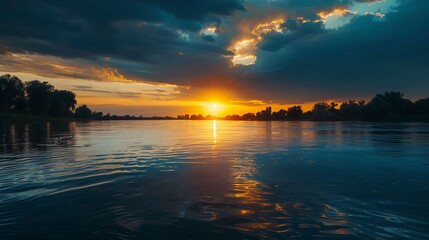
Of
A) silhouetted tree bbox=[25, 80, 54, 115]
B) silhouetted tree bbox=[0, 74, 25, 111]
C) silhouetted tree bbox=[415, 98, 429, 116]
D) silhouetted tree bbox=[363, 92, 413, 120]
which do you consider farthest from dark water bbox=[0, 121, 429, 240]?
silhouetted tree bbox=[415, 98, 429, 116]

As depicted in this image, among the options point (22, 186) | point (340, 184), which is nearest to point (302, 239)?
point (340, 184)

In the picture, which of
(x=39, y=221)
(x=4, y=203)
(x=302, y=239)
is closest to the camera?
(x=302, y=239)

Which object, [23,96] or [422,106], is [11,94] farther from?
[422,106]

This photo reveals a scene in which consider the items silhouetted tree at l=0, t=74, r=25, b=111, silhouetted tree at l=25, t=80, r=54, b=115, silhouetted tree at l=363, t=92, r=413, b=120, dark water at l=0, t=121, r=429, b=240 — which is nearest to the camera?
dark water at l=0, t=121, r=429, b=240

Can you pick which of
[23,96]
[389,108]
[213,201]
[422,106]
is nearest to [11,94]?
[23,96]

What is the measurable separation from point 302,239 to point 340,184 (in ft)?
22.9

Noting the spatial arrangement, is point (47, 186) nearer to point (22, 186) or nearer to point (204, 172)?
point (22, 186)

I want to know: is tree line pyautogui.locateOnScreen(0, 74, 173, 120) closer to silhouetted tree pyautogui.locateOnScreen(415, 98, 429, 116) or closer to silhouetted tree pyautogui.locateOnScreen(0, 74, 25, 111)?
silhouetted tree pyautogui.locateOnScreen(0, 74, 25, 111)

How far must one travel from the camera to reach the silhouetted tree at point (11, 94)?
13050 cm

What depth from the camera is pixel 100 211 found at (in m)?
9.29

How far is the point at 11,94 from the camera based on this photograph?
134m

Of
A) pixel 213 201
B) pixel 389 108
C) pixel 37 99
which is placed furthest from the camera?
pixel 389 108

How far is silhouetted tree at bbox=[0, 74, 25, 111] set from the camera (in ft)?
428

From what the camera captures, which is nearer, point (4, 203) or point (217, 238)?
point (217, 238)
